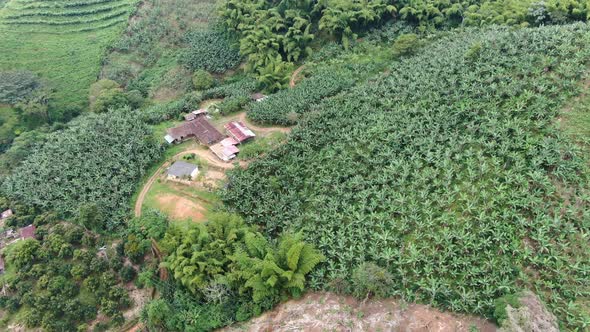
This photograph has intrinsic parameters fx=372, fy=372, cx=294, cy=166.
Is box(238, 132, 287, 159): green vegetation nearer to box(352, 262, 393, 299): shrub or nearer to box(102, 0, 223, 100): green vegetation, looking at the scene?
box(352, 262, 393, 299): shrub

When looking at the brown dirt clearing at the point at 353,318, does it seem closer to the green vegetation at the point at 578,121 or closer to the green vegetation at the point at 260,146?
the green vegetation at the point at 578,121

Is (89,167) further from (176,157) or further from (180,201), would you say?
(180,201)

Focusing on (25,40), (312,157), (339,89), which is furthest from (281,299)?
(25,40)

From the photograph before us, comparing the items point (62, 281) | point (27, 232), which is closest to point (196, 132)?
point (27, 232)

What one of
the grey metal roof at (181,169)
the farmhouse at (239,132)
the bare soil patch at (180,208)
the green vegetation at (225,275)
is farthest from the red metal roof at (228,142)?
the green vegetation at (225,275)

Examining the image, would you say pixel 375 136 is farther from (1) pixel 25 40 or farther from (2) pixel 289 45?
(1) pixel 25 40
